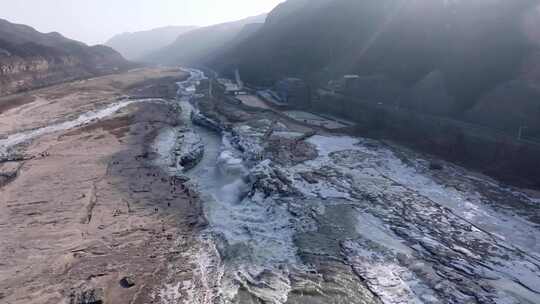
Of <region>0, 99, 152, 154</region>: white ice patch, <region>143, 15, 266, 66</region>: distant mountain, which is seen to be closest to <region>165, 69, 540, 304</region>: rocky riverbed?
A: <region>0, 99, 152, 154</region>: white ice patch

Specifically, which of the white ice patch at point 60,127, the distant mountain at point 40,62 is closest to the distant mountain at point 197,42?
the distant mountain at point 40,62

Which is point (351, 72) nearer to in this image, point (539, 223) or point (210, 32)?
point (539, 223)

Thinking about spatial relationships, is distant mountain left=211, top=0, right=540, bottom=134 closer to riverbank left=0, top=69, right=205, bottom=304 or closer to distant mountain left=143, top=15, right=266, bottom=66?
riverbank left=0, top=69, right=205, bottom=304

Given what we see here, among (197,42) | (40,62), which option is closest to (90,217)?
(40,62)

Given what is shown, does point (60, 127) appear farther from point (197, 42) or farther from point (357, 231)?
point (197, 42)

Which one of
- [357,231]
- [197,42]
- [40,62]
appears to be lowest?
[197,42]

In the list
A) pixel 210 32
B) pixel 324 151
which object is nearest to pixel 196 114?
pixel 324 151
